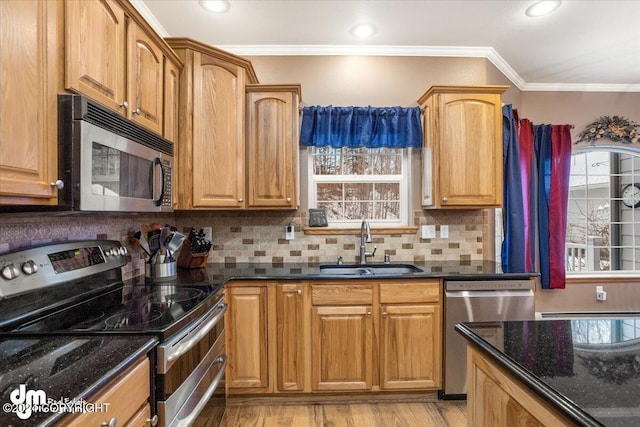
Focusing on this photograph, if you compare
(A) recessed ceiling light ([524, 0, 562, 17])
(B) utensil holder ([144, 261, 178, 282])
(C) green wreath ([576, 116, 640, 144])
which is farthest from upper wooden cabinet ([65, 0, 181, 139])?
(C) green wreath ([576, 116, 640, 144])

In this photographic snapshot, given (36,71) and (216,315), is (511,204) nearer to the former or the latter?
(216,315)

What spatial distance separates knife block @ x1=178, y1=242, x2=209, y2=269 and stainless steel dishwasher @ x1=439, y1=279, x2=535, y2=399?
6.04 feet

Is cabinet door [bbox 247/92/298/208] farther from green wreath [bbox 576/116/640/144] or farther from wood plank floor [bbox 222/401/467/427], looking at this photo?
green wreath [bbox 576/116/640/144]

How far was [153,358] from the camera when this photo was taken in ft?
3.75

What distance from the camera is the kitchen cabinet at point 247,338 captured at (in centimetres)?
227

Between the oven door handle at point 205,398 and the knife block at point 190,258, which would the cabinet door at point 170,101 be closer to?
the knife block at point 190,258

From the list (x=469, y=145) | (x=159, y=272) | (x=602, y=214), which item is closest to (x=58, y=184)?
(x=159, y=272)

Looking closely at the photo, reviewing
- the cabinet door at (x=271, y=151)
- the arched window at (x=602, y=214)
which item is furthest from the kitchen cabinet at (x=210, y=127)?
the arched window at (x=602, y=214)

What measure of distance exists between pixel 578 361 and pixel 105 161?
1738 millimetres

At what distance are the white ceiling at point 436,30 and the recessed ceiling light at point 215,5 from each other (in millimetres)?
45

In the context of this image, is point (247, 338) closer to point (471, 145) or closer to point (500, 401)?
point (500, 401)

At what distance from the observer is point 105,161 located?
1.34m

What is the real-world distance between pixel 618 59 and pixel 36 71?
14.4 ft

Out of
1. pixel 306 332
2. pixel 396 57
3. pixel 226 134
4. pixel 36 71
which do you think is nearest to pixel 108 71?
pixel 36 71
